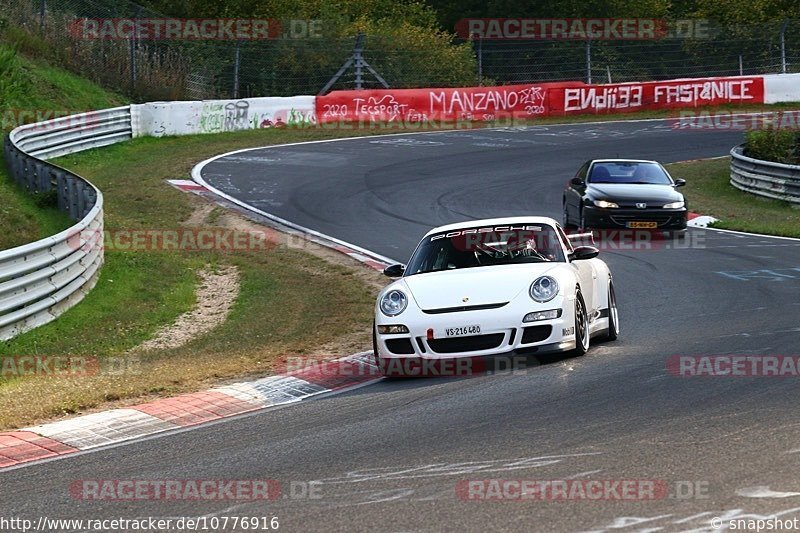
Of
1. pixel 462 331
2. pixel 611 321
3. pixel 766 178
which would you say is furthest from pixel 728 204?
pixel 462 331

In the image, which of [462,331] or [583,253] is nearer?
[462,331]

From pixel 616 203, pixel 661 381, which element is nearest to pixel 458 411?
pixel 661 381

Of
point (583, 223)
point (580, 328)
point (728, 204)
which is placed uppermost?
point (580, 328)

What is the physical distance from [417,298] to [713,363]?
8.02 ft

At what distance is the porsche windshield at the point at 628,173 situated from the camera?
70.9 feet

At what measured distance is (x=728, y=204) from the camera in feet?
85.8

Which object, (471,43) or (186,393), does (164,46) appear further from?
(186,393)

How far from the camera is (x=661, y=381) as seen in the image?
29.8 ft

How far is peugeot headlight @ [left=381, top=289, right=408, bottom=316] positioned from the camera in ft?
33.9

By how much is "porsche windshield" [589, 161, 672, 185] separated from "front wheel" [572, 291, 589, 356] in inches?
441

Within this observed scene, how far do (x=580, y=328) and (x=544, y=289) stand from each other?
0.54 metres

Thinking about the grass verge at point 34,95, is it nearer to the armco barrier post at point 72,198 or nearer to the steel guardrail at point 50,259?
the steel guardrail at point 50,259

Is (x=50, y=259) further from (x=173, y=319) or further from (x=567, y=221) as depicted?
(x=567, y=221)

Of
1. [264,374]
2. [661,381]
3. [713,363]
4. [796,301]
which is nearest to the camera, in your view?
[661,381]
